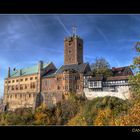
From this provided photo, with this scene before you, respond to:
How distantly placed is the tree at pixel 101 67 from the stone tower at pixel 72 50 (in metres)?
0.17

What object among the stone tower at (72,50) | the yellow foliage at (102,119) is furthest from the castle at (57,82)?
the yellow foliage at (102,119)

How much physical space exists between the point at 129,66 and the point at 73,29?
70cm

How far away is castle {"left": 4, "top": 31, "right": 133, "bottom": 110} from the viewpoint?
94.3 inches

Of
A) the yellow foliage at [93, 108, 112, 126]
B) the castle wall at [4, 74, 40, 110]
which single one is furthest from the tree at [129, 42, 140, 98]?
the castle wall at [4, 74, 40, 110]

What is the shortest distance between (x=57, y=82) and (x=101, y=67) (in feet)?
1.71

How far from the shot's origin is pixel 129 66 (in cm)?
246

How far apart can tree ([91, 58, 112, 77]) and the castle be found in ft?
0.21

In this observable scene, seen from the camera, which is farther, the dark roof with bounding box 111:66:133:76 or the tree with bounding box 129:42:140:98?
the tree with bounding box 129:42:140:98

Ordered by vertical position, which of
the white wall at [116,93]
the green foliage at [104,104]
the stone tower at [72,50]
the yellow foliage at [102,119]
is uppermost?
the stone tower at [72,50]

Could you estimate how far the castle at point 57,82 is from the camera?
2396 millimetres

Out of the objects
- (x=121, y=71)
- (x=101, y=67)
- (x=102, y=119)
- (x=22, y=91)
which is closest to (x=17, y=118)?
(x=22, y=91)

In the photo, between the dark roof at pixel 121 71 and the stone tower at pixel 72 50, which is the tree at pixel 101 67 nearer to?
the dark roof at pixel 121 71

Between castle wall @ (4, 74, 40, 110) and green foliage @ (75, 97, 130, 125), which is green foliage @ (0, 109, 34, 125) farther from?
green foliage @ (75, 97, 130, 125)

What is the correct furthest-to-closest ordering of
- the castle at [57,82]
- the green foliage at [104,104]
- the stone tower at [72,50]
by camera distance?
the green foliage at [104,104], the castle at [57,82], the stone tower at [72,50]
